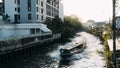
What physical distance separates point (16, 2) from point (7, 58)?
50.4 m

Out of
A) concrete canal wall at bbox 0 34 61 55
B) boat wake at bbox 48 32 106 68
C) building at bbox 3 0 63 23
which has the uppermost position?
building at bbox 3 0 63 23

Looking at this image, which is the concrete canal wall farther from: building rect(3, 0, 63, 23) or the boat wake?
building rect(3, 0, 63, 23)

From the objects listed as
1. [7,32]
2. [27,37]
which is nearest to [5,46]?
[27,37]

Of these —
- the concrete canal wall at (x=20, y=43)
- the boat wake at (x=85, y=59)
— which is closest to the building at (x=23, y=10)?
the concrete canal wall at (x=20, y=43)

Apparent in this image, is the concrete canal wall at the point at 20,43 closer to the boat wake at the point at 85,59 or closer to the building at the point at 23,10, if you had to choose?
the boat wake at the point at 85,59

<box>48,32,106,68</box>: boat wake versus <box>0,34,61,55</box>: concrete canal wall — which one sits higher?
<box>0,34,61,55</box>: concrete canal wall

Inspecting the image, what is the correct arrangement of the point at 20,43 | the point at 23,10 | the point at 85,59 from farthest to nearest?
the point at 23,10
the point at 20,43
the point at 85,59

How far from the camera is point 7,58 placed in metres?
45.7

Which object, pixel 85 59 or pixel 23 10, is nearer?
pixel 85 59

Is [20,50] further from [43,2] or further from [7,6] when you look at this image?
[43,2]

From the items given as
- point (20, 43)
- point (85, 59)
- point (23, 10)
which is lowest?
point (85, 59)

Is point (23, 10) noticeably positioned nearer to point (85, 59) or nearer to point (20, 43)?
point (20, 43)

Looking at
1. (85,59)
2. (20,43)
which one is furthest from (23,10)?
(85,59)

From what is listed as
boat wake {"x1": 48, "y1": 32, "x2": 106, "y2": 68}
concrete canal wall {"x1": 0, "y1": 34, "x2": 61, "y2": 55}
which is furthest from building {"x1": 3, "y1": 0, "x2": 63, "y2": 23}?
boat wake {"x1": 48, "y1": 32, "x2": 106, "y2": 68}
